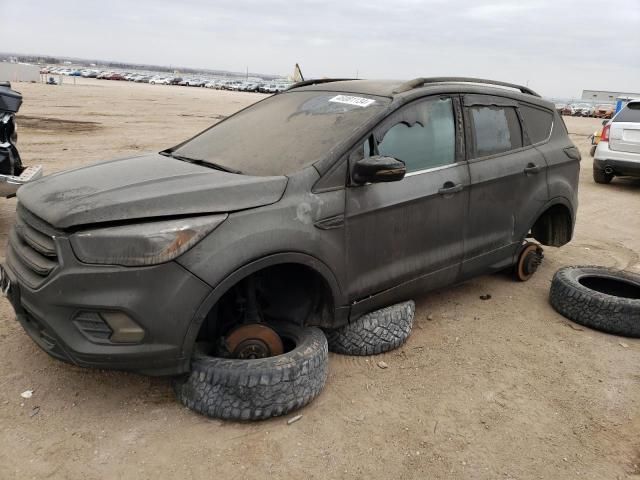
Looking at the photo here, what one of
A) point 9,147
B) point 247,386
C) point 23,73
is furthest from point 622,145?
point 23,73

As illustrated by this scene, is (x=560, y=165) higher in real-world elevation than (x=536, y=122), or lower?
lower

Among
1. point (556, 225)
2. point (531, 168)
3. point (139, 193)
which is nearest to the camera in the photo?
point (139, 193)

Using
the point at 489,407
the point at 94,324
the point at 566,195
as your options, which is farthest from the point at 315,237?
the point at 566,195

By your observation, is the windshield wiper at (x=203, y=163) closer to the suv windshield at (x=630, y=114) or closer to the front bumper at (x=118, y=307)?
the front bumper at (x=118, y=307)

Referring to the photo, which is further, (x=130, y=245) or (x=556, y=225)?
(x=556, y=225)

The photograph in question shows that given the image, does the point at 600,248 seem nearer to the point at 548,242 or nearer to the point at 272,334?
the point at 548,242

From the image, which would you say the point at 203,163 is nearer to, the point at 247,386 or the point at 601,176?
the point at 247,386

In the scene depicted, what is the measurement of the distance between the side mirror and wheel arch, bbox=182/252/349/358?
558 millimetres

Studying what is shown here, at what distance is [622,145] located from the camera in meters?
9.88

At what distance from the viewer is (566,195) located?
16.1 ft

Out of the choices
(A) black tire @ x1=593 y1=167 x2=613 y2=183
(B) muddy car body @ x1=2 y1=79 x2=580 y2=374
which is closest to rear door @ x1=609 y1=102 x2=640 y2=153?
(A) black tire @ x1=593 y1=167 x2=613 y2=183

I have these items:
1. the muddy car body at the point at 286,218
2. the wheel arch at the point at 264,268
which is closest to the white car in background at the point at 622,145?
the muddy car body at the point at 286,218

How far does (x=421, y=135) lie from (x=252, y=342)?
1.79m

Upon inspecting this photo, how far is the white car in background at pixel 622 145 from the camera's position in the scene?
9734mm
